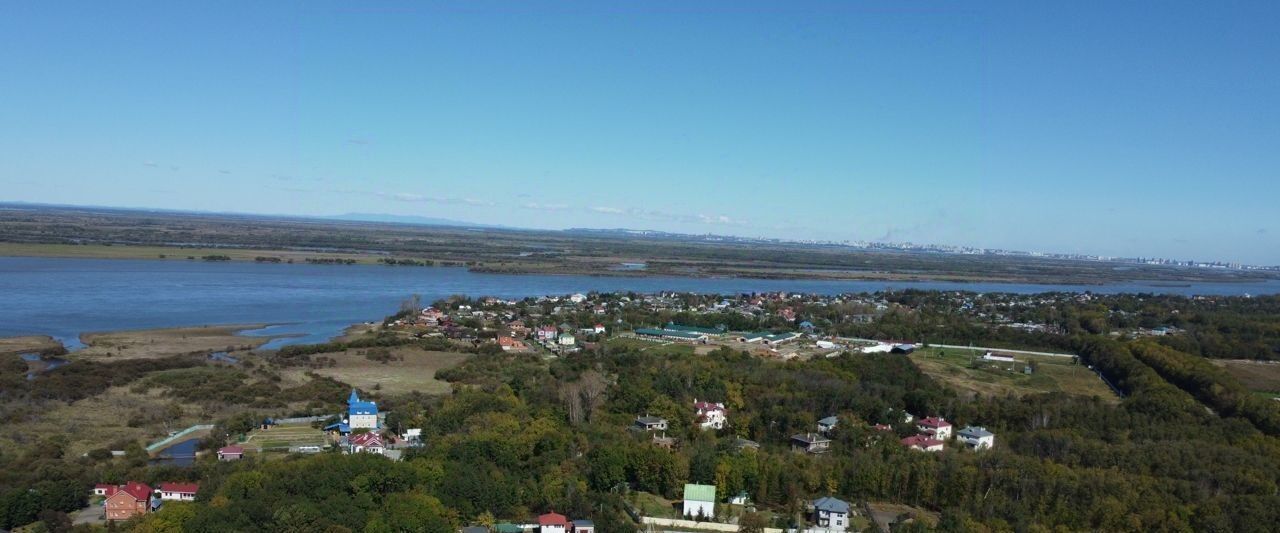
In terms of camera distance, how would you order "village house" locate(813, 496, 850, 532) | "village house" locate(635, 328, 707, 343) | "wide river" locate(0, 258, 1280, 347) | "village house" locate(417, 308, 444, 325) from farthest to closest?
1. "village house" locate(417, 308, 444, 325)
2. "village house" locate(635, 328, 707, 343)
3. "wide river" locate(0, 258, 1280, 347)
4. "village house" locate(813, 496, 850, 532)

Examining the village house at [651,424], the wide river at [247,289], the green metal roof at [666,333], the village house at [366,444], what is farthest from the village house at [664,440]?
the wide river at [247,289]

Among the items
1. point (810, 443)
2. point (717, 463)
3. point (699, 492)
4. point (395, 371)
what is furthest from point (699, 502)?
point (395, 371)

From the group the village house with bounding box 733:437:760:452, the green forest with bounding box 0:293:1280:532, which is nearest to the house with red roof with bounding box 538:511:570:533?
the green forest with bounding box 0:293:1280:532

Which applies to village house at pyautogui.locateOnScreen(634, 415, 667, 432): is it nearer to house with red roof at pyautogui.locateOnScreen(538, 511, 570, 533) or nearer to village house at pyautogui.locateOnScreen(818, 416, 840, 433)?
village house at pyautogui.locateOnScreen(818, 416, 840, 433)

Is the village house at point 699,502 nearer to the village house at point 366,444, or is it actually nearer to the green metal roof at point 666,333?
the village house at point 366,444

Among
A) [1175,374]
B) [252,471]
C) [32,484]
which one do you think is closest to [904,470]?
[252,471]
